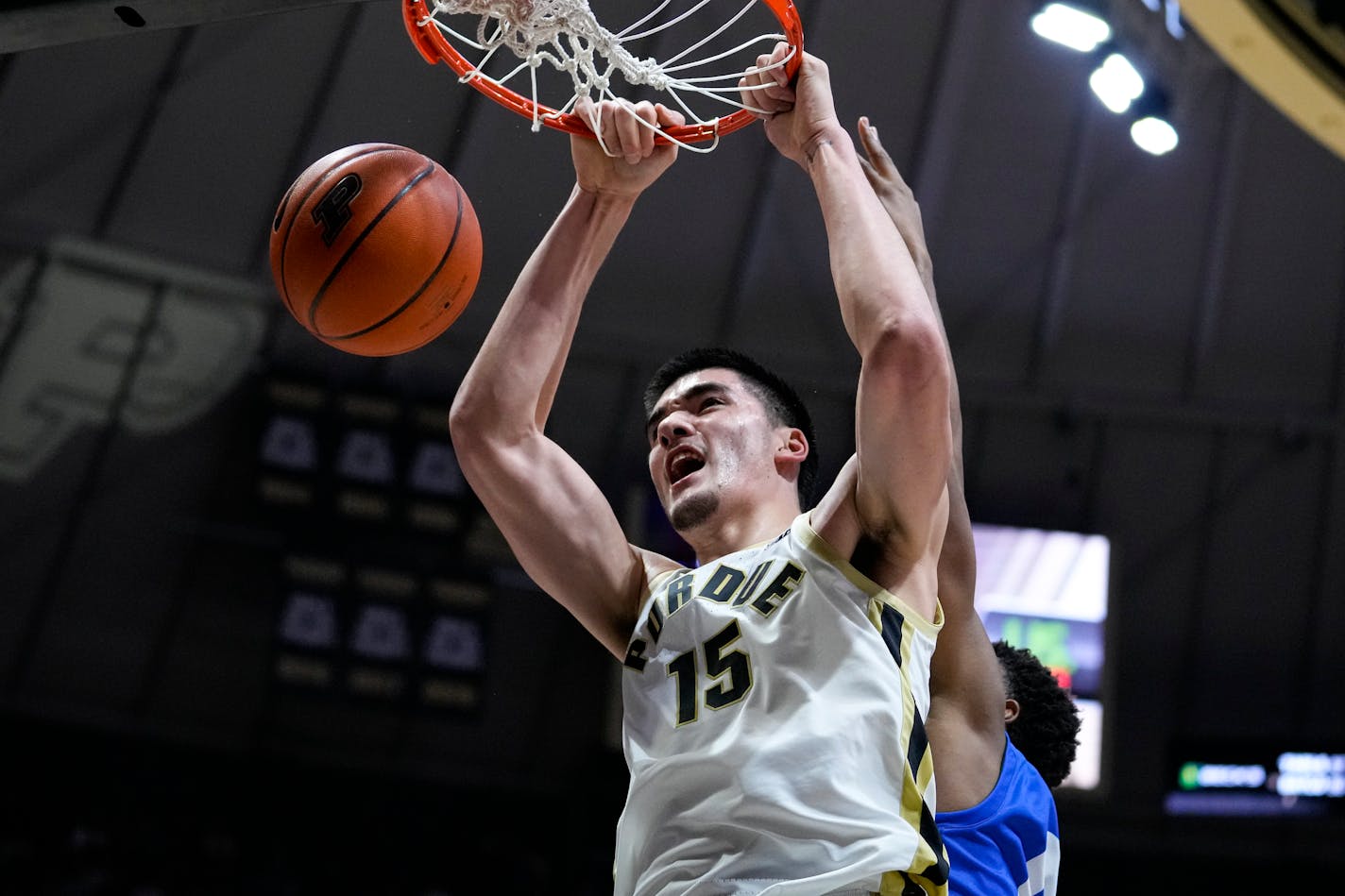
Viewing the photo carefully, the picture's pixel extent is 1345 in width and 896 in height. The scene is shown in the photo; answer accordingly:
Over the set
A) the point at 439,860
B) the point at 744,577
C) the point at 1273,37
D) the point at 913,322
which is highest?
the point at 1273,37

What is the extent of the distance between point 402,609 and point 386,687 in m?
0.50

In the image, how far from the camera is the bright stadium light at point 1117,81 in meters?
7.29

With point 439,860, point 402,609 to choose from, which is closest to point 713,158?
point 402,609

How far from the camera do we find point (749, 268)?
392 inches

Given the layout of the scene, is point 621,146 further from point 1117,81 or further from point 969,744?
point 1117,81

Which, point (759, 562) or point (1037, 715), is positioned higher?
point (759, 562)

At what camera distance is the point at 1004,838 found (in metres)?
2.85

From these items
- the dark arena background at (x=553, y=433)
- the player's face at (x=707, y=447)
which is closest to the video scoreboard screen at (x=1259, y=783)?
the dark arena background at (x=553, y=433)

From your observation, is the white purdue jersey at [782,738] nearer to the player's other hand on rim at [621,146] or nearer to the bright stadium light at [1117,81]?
the player's other hand on rim at [621,146]

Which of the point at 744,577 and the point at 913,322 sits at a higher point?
the point at 913,322

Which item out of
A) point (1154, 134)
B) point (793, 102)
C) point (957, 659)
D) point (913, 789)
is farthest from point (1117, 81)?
point (913, 789)

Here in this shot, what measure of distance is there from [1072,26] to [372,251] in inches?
208

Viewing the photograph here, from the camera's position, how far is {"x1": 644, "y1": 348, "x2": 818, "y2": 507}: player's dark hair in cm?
305

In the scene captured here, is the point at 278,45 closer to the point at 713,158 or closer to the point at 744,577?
the point at 713,158
